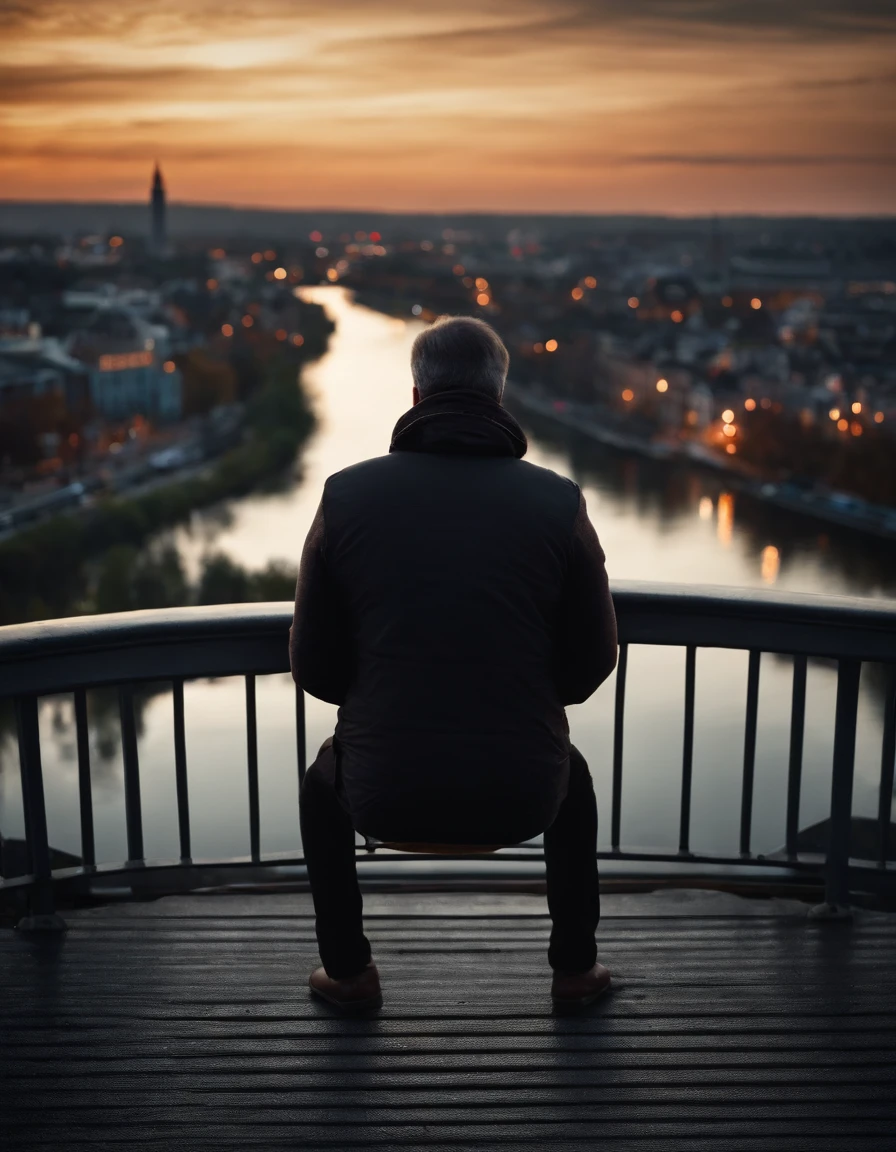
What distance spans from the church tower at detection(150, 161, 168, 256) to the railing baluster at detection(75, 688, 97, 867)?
9.25 meters

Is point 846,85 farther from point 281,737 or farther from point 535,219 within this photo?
point 281,737

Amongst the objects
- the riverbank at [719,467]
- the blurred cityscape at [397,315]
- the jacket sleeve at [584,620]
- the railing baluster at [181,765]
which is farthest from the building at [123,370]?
the jacket sleeve at [584,620]

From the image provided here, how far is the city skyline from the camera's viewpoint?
4.22 meters

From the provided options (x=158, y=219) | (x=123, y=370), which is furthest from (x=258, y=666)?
(x=123, y=370)

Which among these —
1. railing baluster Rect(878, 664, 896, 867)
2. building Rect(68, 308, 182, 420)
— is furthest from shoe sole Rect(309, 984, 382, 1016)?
building Rect(68, 308, 182, 420)

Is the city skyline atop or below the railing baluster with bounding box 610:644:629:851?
atop

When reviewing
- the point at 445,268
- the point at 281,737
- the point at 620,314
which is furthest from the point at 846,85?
the point at 620,314

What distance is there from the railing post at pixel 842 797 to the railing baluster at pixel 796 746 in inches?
1.7

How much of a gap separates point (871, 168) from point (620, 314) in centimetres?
1383

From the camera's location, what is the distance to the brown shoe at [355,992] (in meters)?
1.20

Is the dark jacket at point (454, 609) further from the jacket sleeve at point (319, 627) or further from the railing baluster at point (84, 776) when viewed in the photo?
the railing baluster at point (84, 776)

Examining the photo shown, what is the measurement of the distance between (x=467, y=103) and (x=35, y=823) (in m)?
6.35

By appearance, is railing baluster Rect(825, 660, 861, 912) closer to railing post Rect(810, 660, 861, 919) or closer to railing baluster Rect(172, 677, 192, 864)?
railing post Rect(810, 660, 861, 919)

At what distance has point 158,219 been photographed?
1404 centimetres
